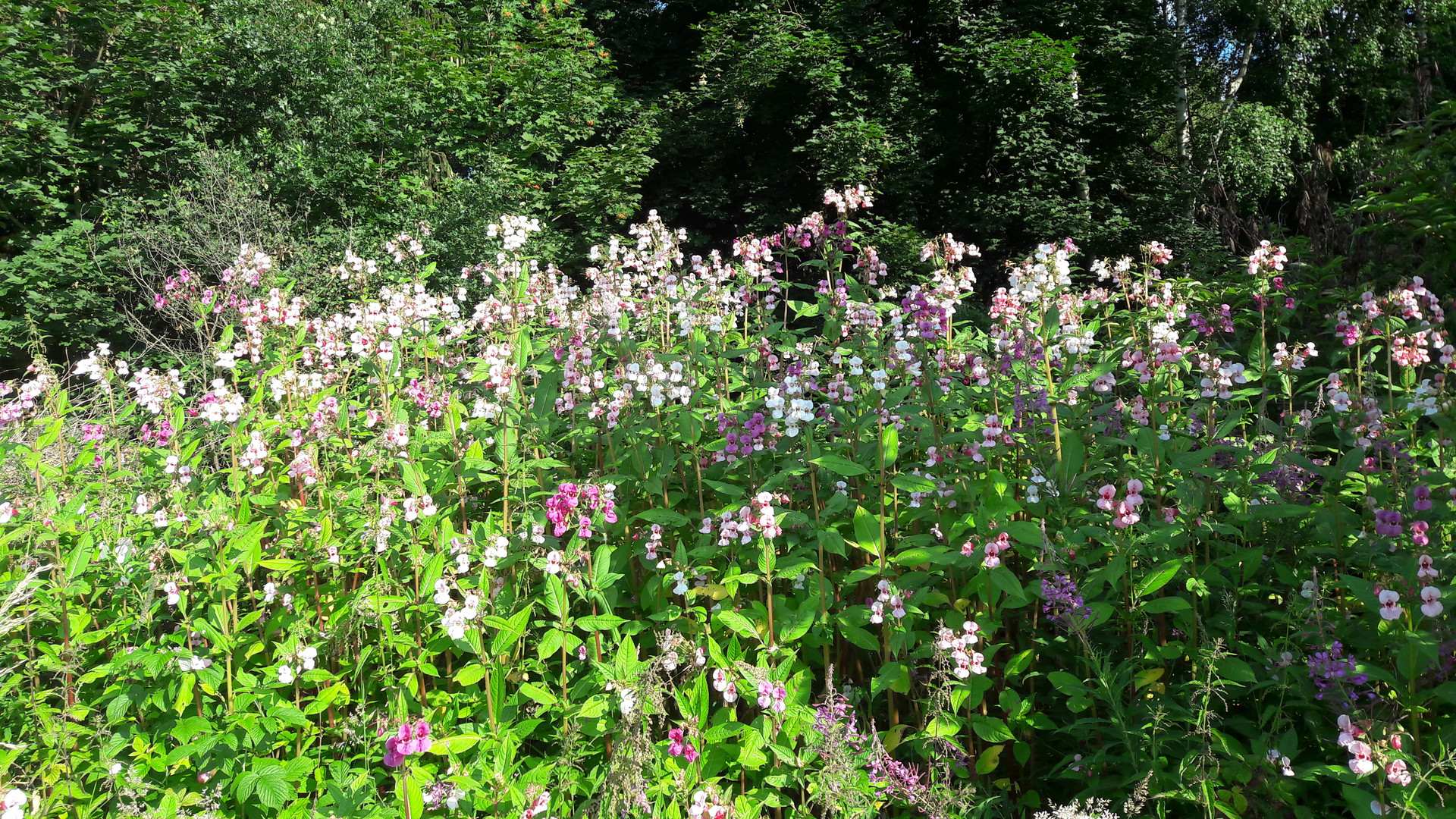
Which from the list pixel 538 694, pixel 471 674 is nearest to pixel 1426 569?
pixel 538 694

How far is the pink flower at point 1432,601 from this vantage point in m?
1.73

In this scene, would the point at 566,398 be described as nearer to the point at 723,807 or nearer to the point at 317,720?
the point at 317,720

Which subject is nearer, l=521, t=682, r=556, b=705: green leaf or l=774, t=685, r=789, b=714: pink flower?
l=774, t=685, r=789, b=714: pink flower

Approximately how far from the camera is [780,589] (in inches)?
107

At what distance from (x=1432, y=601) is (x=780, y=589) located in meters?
1.64

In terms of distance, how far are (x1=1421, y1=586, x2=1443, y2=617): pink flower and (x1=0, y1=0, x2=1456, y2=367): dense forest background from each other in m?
10.1

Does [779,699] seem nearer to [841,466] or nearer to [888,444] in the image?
[841,466]

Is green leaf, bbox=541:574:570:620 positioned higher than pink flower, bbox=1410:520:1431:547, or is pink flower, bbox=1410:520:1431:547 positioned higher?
pink flower, bbox=1410:520:1431:547

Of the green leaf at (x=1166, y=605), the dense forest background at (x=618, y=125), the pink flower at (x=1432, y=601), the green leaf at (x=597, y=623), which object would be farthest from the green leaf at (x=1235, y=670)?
the dense forest background at (x=618, y=125)

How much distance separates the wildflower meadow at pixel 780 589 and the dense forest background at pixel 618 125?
861 centimetres

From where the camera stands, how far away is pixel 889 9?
1476cm

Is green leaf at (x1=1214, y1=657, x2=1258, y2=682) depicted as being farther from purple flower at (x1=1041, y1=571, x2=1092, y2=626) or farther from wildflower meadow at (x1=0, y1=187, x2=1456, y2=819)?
purple flower at (x1=1041, y1=571, x2=1092, y2=626)

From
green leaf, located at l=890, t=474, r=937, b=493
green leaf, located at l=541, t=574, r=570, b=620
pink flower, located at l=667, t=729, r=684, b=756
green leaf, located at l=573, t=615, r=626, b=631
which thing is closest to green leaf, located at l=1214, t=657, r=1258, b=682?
green leaf, located at l=890, t=474, r=937, b=493

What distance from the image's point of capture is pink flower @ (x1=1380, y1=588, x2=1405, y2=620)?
69.9 inches
